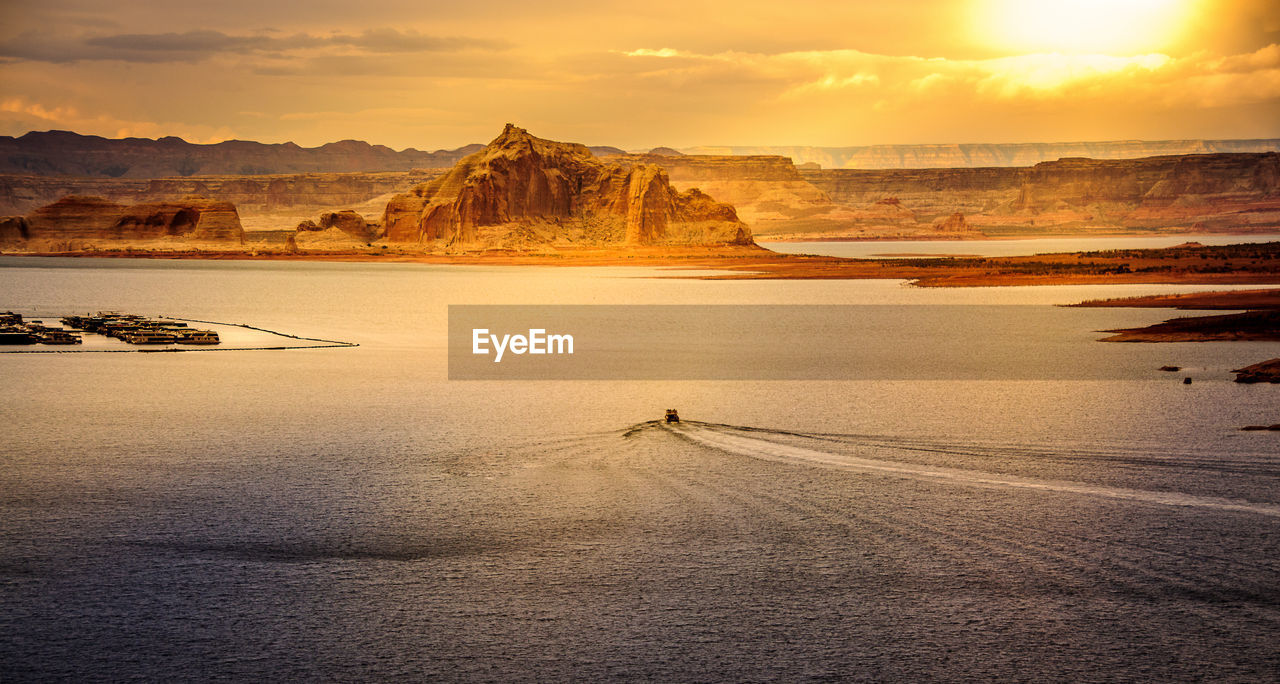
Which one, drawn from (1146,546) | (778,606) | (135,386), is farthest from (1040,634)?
(135,386)

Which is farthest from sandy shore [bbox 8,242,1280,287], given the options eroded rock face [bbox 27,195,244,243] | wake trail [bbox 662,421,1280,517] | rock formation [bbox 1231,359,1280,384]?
wake trail [bbox 662,421,1280,517]

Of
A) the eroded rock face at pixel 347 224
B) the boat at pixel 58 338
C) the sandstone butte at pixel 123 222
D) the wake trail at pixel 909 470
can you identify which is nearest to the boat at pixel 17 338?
the boat at pixel 58 338

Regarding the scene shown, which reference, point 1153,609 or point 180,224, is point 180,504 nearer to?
point 1153,609

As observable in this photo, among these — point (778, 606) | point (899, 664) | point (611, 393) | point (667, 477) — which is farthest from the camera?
point (611, 393)

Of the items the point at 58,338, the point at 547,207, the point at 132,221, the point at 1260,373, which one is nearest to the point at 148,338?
the point at 58,338

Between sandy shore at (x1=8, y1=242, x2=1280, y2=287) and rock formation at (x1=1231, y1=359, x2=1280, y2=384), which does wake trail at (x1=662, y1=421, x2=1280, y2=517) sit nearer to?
rock formation at (x1=1231, y1=359, x2=1280, y2=384)

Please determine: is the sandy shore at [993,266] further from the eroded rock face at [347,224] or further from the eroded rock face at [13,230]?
the eroded rock face at [13,230]
